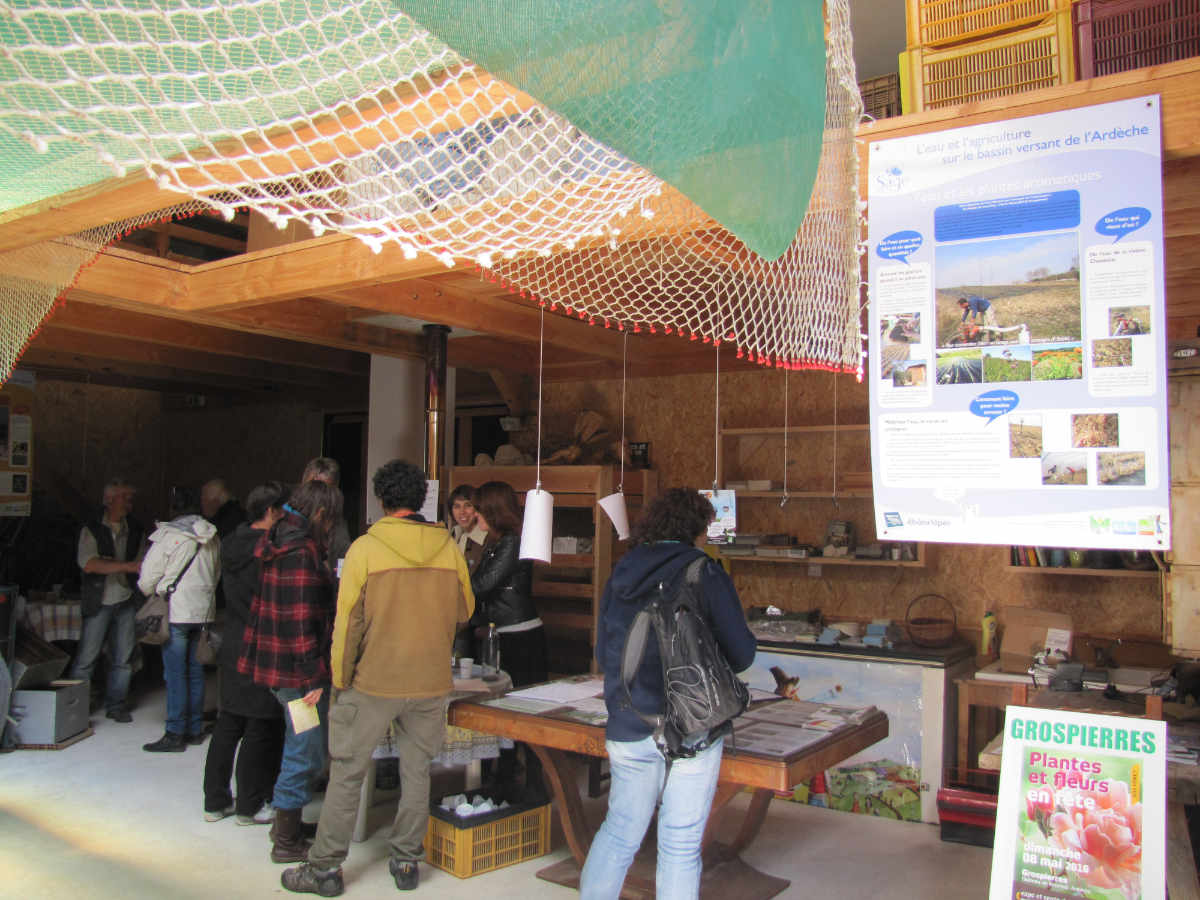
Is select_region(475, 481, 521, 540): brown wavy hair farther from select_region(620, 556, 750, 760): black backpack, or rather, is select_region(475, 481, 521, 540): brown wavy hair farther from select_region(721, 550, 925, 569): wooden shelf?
select_region(620, 556, 750, 760): black backpack

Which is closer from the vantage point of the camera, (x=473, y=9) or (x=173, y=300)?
(x=473, y=9)

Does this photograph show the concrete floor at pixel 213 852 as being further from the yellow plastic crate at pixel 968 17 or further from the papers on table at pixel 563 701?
the yellow plastic crate at pixel 968 17

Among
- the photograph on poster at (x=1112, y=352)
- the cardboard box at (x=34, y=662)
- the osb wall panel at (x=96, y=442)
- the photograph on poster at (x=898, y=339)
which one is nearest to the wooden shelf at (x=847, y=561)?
the photograph on poster at (x=898, y=339)

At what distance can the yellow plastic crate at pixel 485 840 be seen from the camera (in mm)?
3678

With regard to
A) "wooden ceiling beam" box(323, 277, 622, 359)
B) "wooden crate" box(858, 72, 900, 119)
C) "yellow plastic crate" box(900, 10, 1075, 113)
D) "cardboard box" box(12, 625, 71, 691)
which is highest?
"wooden crate" box(858, 72, 900, 119)

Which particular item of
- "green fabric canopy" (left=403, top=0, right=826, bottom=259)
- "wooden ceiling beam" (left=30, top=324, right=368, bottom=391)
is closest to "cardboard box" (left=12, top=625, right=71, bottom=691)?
"wooden ceiling beam" (left=30, top=324, right=368, bottom=391)

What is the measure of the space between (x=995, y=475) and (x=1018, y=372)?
0.73 feet

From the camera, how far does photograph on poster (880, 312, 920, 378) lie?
7.02 ft

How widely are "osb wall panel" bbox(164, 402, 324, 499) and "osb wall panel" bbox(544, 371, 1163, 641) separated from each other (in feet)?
11.3

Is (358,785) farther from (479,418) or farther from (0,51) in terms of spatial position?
(479,418)

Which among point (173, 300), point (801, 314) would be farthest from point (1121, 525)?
point (173, 300)

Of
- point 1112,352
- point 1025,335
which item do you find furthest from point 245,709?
point 1112,352

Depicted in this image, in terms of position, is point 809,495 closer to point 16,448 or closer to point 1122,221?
point 1122,221

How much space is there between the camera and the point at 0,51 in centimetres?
102
